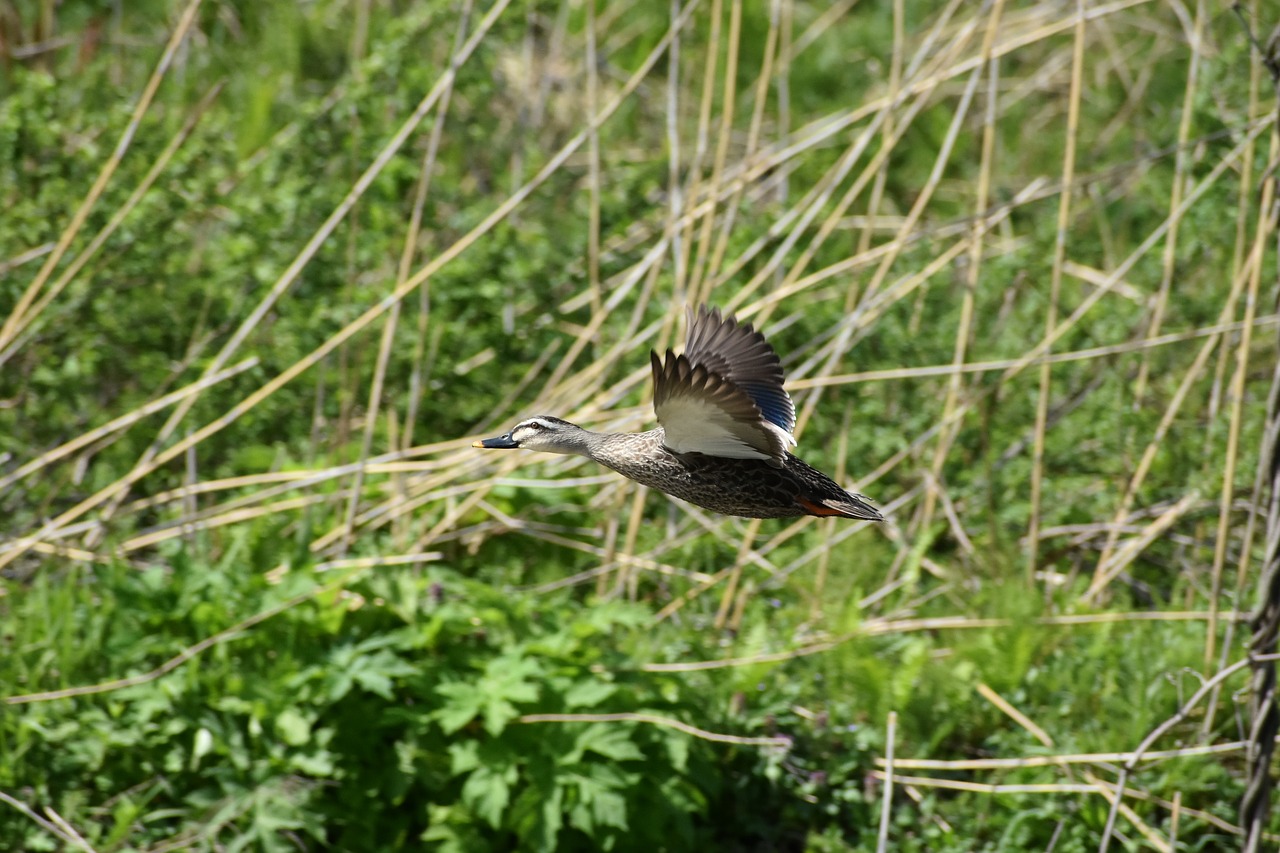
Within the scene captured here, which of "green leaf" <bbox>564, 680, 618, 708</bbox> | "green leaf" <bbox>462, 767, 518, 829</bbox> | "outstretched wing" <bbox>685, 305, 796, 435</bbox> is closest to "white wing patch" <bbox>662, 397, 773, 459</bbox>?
"outstretched wing" <bbox>685, 305, 796, 435</bbox>

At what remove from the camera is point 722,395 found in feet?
7.08

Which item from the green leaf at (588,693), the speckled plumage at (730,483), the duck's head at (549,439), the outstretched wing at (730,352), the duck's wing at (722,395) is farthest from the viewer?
the green leaf at (588,693)

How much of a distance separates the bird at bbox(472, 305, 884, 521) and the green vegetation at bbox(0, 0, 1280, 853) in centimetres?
101

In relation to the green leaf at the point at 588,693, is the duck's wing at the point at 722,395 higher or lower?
higher

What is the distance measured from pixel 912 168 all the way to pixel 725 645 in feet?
10.1

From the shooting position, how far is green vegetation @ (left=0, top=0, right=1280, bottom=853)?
Answer: 3.63 m

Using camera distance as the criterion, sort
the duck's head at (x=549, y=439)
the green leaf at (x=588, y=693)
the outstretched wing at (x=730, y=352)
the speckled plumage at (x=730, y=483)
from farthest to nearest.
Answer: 1. the green leaf at (x=588, y=693)
2. the duck's head at (x=549, y=439)
3. the outstretched wing at (x=730, y=352)
4. the speckled plumage at (x=730, y=483)

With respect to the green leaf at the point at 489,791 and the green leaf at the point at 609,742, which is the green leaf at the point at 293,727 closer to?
the green leaf at the point at 489,791

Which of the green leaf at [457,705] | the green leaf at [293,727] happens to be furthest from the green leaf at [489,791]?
the green leaf at [293,727]

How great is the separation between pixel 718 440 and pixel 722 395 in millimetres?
160

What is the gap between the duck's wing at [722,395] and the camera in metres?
2.16

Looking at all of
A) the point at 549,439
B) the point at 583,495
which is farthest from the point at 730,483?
the point at 583,495

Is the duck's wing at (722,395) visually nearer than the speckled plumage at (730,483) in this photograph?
Yes

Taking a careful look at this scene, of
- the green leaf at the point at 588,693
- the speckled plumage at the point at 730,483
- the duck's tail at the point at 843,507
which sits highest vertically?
the speckled plumage at the point at 730,483
